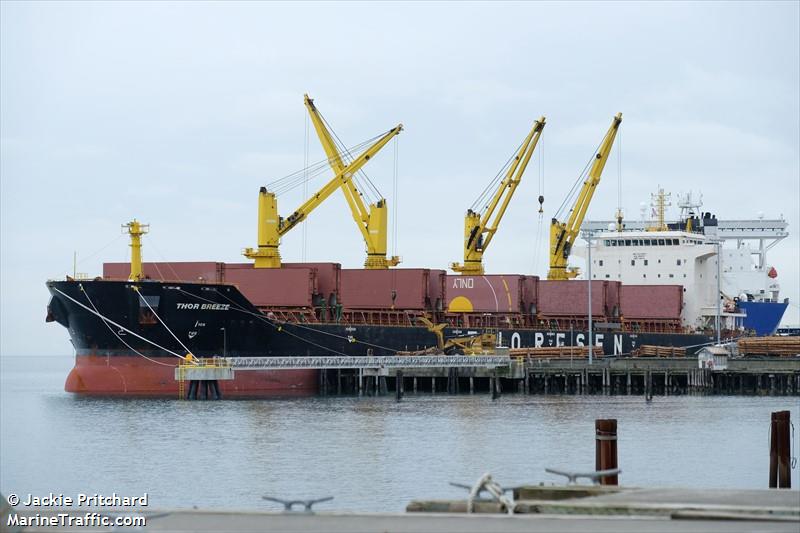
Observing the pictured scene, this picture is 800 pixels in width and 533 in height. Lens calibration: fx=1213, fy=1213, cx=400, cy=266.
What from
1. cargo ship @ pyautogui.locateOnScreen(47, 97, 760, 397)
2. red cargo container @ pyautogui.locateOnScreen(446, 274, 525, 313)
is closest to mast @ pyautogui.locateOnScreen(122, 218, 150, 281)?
cargo ship @ pyautogui.locateOnScreen(47, 97, 760, 397)

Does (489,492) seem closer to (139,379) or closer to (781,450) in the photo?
(781,450)

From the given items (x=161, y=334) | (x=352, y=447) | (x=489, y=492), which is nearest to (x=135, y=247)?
(x=161, y=334)

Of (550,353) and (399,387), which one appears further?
(550,353)

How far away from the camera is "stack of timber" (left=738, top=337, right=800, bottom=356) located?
57219 mm

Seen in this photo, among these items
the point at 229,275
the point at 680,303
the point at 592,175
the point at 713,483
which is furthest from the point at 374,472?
the point at 592,175

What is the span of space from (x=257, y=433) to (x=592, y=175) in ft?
156

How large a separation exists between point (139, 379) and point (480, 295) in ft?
69.6

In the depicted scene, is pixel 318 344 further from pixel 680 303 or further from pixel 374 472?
pixel 374 472

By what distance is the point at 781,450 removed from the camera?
20828mm

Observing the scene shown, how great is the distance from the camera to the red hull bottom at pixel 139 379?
171 ft

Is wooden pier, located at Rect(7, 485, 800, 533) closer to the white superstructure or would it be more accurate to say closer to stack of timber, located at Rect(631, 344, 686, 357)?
stack of timber, located at Rect(631, 344, 686, 357)

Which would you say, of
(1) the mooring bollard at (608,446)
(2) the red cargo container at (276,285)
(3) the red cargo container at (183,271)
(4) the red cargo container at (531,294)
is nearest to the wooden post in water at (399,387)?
(2) the red cargo container at (276,285)

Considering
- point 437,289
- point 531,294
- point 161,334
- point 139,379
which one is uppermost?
point 437,289

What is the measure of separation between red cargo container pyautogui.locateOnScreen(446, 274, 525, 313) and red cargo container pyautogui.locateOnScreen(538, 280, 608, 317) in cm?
355
